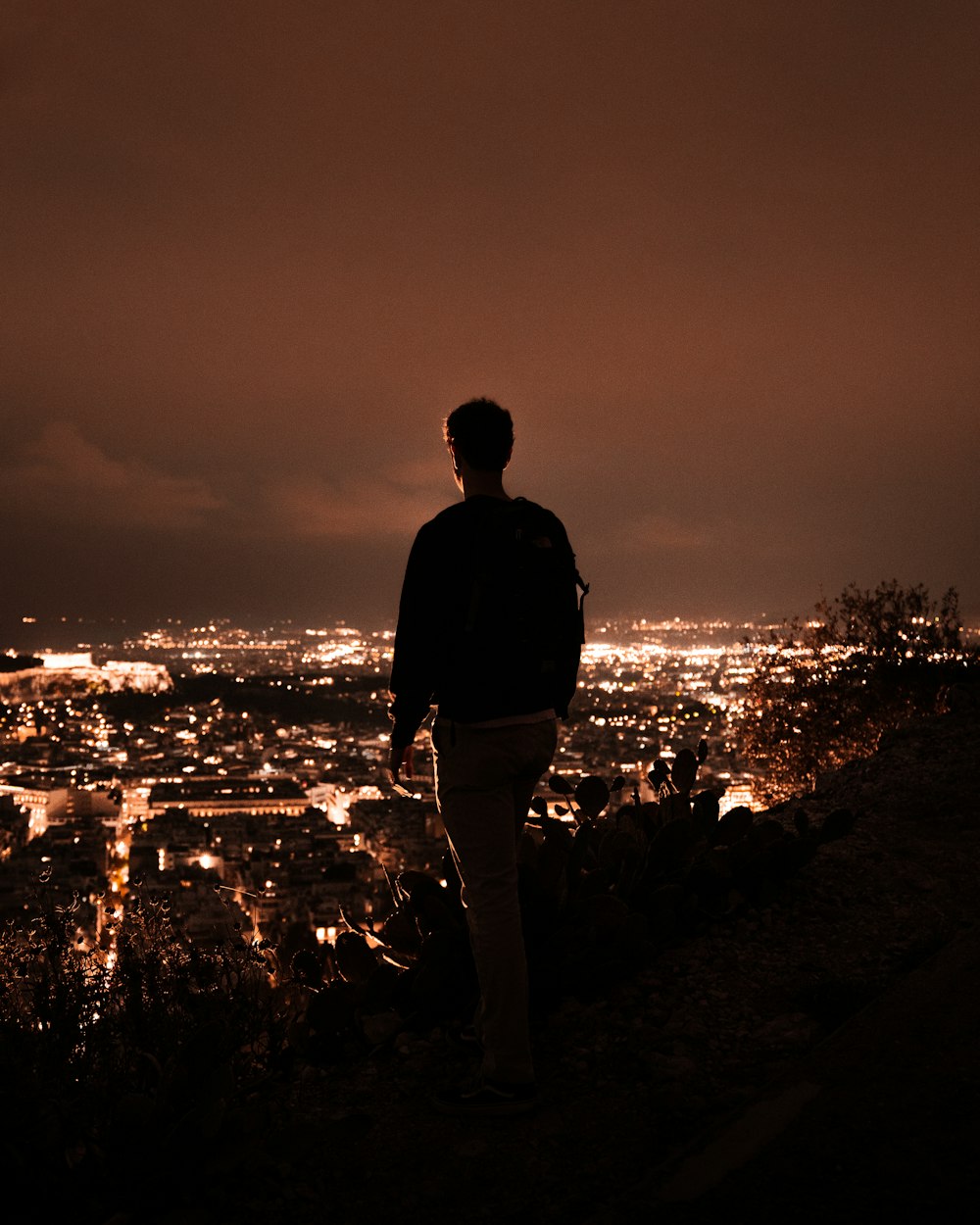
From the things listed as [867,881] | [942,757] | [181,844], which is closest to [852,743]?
[942,757]

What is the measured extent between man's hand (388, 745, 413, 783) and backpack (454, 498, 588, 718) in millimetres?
234

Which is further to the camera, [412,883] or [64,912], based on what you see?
[412,883]

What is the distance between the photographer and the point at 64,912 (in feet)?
11.6

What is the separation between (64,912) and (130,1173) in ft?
4.07

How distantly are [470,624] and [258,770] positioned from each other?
103 ft

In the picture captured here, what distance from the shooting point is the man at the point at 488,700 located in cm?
291

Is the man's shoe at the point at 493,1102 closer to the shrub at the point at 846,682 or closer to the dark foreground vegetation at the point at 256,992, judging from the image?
the dark foreground vegetation at the point at 256,992

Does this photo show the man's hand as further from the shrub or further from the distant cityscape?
the shrub

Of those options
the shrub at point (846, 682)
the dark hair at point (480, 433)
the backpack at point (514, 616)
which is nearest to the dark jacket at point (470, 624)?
the backpack at point (514, 616)

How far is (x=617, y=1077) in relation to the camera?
10.6 feet

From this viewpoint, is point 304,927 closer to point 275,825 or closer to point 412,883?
point 412,883

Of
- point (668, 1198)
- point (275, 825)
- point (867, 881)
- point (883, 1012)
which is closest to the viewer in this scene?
point (668, 1198)

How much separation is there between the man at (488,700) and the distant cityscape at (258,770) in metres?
0.80

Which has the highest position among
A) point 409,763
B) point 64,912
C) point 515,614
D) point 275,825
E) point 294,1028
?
point 515,614
